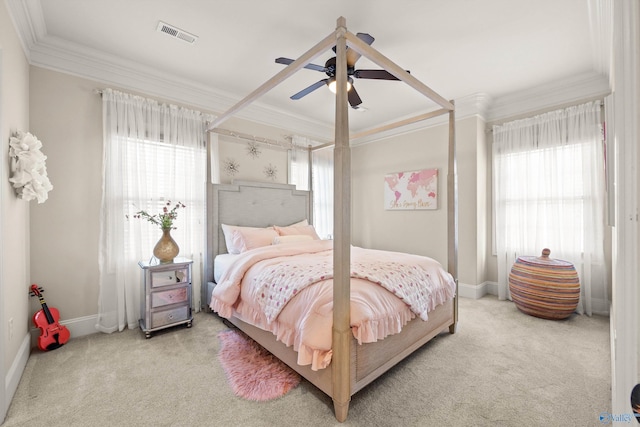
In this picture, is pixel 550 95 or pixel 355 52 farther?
pixel 550 95

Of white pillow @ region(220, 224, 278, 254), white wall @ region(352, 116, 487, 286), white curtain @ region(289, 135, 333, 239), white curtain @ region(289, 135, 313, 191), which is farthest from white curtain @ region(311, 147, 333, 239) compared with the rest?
white pillow @ region(220, 224, 278, 254)

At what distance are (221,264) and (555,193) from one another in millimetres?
4029

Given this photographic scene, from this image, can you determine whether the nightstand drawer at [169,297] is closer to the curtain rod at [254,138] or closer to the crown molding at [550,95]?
the curtain rod at [254,138]

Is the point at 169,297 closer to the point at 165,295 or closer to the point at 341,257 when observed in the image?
A: the point at 165,295

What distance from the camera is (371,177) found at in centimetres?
493

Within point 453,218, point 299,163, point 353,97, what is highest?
point 353,97

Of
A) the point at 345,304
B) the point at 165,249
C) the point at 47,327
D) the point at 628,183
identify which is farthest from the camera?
the point at 165,249

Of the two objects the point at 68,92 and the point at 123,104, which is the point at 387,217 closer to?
the point at 123,104

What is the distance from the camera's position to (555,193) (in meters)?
3.33

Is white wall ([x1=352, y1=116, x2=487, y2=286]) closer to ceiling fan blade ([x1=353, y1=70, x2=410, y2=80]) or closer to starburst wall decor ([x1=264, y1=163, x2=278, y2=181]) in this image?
starburst wall decor ([x1=264, y1=163, x2=278, y2=181])

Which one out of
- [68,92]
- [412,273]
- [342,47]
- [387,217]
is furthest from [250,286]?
[387,217]

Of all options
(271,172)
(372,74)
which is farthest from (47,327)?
(372,74)

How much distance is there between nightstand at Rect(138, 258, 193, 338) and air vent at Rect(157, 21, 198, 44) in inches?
81.5

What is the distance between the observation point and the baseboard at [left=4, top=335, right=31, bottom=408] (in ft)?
5.49
